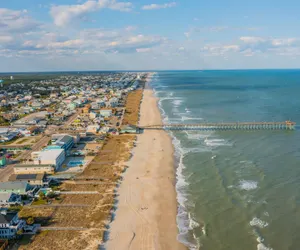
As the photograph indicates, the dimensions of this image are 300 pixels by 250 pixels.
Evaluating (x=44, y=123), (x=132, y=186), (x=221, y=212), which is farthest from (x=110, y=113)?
(x=221, y=212)

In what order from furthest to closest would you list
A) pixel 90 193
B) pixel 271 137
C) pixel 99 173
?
1. pixel 271 137
2. pixel 99 173
3. pixel 90 193

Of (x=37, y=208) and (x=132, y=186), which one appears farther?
(x=132, y=186)

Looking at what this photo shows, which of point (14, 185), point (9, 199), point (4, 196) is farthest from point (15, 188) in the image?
point (9, 199)

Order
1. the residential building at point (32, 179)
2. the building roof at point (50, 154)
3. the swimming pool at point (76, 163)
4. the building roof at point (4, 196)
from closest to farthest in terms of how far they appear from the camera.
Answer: the building roof at point (4, 196)
the residential building at point (32, 179)
the building roof at point (50, 154)
the swimming pool at point (76, 163)

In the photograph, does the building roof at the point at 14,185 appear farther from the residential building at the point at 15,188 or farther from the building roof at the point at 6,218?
the building roof at the point at 6,218

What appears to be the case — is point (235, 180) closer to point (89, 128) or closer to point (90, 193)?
point (90, 193)

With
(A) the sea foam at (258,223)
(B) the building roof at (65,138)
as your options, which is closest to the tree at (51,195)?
(B) the building roof at (65,138)
